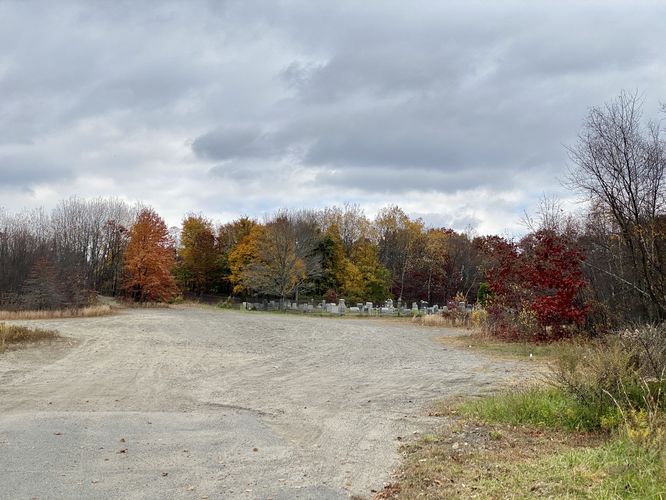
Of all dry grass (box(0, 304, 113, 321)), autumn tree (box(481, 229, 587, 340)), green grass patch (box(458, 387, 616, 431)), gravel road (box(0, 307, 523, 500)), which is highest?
autumn tree (box(481, 229, 587, 340))

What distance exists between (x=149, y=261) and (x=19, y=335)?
2949cm

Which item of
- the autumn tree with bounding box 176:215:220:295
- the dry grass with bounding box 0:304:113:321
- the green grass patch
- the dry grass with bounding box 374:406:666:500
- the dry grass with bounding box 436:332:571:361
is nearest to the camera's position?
the dry grass with bounding box 374:406:666:500

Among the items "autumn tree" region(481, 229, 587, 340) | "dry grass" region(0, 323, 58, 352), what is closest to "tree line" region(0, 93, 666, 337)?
"autumn tree" region(481, 229, 587, 340)

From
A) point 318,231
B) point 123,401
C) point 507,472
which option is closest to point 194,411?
point 123,401

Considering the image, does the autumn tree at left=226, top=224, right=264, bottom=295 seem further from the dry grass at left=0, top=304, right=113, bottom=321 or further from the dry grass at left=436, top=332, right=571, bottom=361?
the dry grass at left=436, top=332, right=571, bottom=361

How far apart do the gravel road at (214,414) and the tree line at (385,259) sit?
453 cm

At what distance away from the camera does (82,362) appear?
46.2 ft

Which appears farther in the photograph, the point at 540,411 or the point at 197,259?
the point at 197,259

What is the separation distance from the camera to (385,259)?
66.2 meters

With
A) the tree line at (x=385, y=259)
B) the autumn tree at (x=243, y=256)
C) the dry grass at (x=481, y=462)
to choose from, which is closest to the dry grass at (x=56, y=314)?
the tree line at (x=385, y=259)

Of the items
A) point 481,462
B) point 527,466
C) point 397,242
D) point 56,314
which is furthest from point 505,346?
point 397,242

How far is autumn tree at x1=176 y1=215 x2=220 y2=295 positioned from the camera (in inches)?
2415

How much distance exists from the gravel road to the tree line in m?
4.53

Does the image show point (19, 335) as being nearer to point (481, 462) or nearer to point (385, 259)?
point (481, 462)
